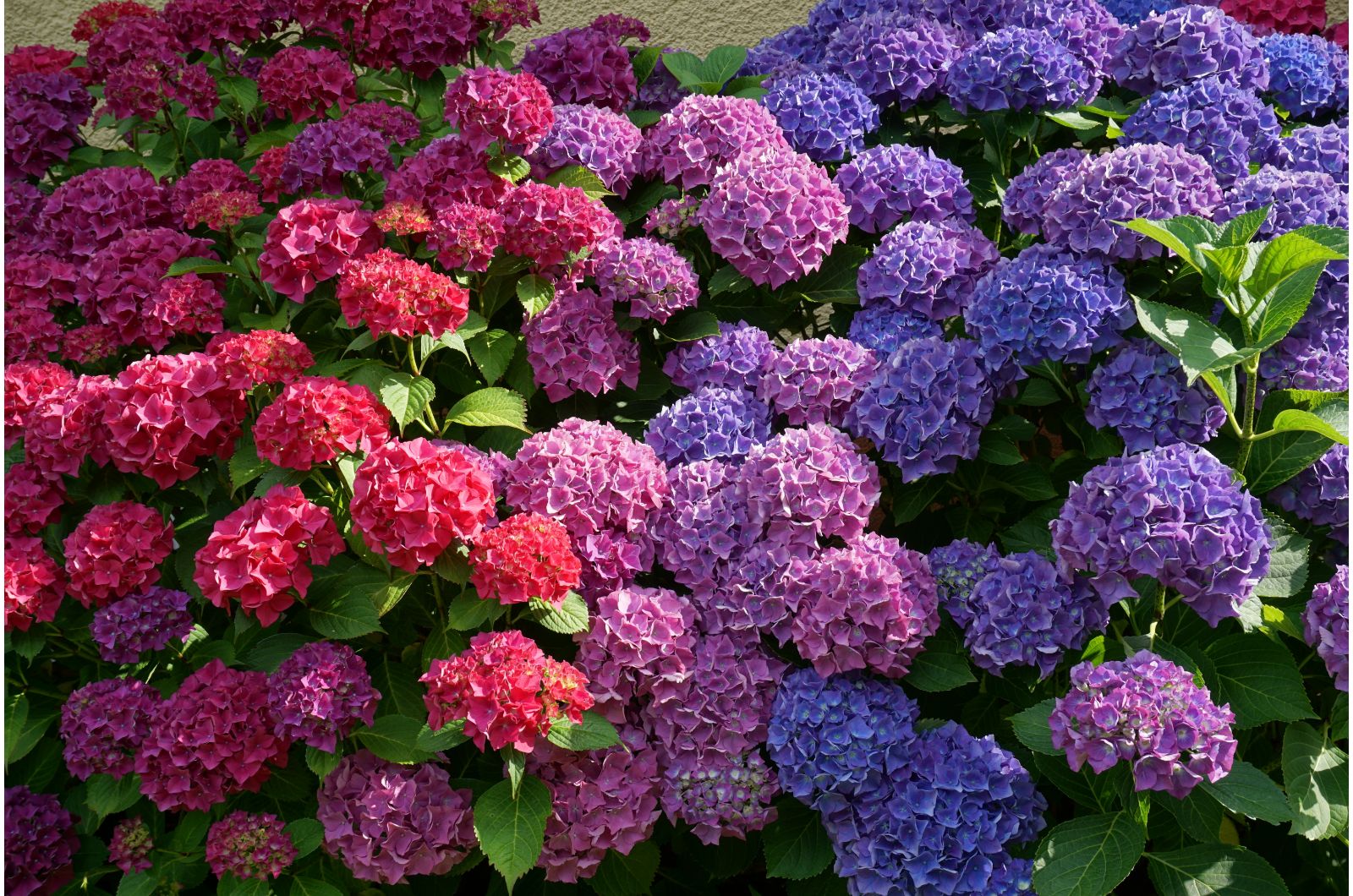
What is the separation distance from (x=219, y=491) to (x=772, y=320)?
1.24m

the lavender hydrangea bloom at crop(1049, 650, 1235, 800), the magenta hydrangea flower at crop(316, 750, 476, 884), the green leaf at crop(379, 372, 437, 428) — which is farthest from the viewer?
the green leaf at crop(379, 372, 437, 428)

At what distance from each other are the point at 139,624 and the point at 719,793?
1.08 metres

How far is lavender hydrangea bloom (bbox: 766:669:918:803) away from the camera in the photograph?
212 cm

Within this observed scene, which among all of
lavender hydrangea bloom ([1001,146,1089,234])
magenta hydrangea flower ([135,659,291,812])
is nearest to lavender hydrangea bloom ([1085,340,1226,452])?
lavender hydrangea bloom ([1001,146,1089,234])

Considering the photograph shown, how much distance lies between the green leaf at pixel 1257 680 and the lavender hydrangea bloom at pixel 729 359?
1.01 m

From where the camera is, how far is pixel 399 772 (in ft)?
7.39

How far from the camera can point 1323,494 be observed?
2150mm

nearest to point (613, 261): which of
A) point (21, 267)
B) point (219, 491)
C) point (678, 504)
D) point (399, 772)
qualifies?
point (678, 504)

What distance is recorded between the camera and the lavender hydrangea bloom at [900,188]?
2.76m

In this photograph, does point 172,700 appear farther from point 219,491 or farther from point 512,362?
point 512,362

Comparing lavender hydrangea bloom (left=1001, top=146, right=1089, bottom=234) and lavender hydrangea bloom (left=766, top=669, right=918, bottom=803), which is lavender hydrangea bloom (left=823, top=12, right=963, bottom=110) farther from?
lavender hydrangea bloom (left=766, top=669, right=918, bottom=803)

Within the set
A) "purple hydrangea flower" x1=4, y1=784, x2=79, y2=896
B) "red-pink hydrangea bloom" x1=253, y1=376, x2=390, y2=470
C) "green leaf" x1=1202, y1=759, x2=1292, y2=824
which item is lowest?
"purple hydrangea flower" x1=4, y1=784, x2=79, y2=896

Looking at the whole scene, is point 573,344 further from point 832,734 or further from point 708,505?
point 832,734

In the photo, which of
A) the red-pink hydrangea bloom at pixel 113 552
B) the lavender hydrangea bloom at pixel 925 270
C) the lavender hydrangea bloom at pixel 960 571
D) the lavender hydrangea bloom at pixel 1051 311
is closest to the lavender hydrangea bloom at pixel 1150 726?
the lavender hydrangea bloom at pixel 960 571
